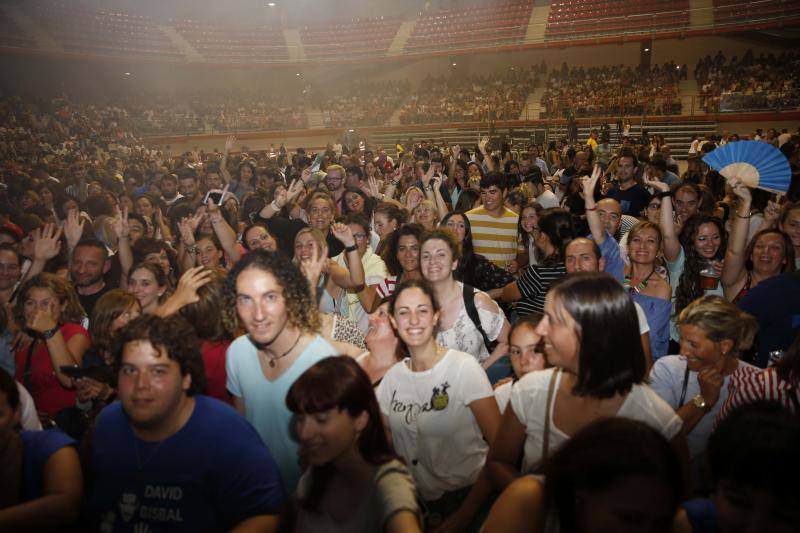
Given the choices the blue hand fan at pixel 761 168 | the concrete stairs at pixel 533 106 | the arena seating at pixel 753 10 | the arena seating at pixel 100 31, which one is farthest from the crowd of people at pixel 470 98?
the blue hand fan at pixel 761 168

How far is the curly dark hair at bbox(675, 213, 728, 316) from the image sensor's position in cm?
387

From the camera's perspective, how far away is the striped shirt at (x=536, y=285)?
3826 mm

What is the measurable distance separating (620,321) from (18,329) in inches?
131

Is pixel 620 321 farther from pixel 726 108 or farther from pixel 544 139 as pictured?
pixel 726 108

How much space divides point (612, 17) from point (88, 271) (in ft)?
86.0

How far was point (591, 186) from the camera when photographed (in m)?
4.55

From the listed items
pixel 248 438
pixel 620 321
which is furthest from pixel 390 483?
pixel 620 321

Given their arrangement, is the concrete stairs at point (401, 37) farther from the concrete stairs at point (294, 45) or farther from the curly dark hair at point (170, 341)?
the curly dark hair at point (170, 341)

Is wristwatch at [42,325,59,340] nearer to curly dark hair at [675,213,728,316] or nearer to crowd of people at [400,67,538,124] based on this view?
curly dark hair at [675,213,728,316]

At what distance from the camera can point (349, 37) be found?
3012 centimetres

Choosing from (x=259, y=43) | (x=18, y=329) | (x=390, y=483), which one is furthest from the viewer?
(x=259, y=43)

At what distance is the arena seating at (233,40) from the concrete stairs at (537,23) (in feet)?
41.3

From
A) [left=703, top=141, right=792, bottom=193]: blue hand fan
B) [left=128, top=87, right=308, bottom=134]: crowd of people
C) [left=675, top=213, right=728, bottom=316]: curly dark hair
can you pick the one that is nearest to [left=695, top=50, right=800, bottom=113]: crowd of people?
[left=703, top=141, right=792, bottom=193]: blue hand fan

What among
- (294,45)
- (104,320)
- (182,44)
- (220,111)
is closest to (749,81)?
(294,45)
